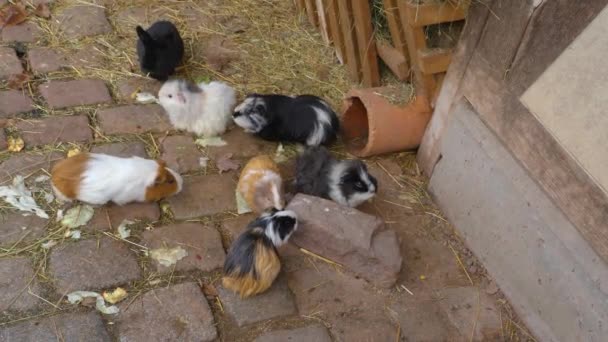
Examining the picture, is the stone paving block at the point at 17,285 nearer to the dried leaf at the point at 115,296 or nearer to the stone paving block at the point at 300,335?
the dried leaf at the point at 115,296

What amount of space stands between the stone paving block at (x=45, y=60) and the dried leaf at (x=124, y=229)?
1143 mm

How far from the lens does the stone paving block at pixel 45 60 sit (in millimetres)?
2959

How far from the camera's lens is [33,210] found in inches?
89.5

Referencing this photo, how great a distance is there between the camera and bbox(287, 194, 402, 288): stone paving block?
2.21m

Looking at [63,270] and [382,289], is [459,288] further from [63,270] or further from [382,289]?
[63,270]

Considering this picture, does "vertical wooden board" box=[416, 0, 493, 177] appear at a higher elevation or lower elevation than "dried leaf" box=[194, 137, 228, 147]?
higher

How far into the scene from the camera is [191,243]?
7.39ft

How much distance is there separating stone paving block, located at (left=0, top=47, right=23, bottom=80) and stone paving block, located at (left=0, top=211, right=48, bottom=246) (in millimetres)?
962

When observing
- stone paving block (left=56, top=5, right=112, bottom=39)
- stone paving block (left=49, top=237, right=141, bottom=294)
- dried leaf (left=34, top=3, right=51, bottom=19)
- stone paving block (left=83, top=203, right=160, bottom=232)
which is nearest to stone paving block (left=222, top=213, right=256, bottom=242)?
stone paving block (left=83, top=203, right=160, bottom=232)

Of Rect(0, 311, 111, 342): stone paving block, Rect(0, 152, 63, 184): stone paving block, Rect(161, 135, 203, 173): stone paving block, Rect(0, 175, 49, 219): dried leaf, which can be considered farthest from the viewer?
Rect(161, 135, 203, 173): stone paving block

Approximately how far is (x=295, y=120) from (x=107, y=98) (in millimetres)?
963

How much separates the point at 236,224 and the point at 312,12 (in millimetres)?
1706

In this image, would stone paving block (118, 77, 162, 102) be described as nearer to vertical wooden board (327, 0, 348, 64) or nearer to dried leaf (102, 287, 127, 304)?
vertical wooden board (327, 0, 348, 64)

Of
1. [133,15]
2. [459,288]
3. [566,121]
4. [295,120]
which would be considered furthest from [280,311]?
[133,15]
